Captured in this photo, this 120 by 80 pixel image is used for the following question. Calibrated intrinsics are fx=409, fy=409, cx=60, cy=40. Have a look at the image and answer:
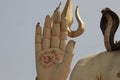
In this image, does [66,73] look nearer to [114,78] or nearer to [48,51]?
[48,51]

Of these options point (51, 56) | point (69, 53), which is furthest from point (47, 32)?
point (69, 53)

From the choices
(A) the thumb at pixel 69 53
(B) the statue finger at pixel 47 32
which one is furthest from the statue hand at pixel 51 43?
(A) the thumb at pixel 69 53

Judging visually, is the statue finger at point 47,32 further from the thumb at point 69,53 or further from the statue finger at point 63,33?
the thumb at point 69,53

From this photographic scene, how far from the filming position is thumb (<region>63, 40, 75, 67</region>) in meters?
3.93

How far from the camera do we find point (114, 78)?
10.9ft

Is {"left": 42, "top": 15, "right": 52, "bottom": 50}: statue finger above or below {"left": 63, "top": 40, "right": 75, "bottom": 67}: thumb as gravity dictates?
above

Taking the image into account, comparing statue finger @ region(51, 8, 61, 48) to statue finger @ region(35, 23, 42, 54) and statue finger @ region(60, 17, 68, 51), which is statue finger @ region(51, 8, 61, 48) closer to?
statue finger @ region(60, 17, 68, 51)

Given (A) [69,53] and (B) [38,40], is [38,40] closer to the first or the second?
(B) [38,40]

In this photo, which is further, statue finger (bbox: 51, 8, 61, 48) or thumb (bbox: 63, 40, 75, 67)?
statue finger (bbox: 51, 8, 61, 48)

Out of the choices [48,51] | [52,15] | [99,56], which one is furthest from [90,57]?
[52,15]

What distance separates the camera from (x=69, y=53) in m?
3.99

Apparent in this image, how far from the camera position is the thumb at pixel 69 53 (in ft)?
12.9

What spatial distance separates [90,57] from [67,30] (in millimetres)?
947

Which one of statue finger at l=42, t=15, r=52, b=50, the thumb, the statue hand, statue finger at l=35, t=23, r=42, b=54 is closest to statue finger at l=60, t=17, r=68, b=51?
the statue hand
